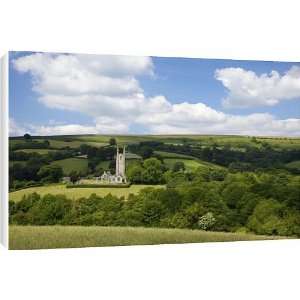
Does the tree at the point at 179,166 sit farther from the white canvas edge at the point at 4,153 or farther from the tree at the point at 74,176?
the white canvas edge at the point at 4,153

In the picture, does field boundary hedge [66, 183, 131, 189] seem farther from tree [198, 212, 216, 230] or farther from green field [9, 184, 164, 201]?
tree [198, 212, 216, 230]

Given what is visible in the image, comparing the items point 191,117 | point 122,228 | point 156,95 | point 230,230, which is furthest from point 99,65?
point 230,230

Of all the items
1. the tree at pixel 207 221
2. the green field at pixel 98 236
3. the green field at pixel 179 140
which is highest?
the green field at pixel 179 140

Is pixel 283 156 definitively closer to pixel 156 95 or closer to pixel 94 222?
pixel 156 95

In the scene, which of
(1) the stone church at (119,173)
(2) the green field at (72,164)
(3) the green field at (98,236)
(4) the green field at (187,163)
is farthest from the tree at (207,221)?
(2) the green field at (72,164)

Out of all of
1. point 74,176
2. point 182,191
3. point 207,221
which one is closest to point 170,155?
point 182,191

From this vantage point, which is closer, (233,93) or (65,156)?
(65,156)

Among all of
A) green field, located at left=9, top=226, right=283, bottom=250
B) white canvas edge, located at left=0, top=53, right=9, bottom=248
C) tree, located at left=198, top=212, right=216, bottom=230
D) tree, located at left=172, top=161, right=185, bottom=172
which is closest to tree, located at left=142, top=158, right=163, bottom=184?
tree, located at left=172, top=161, right=185, bottom=172
